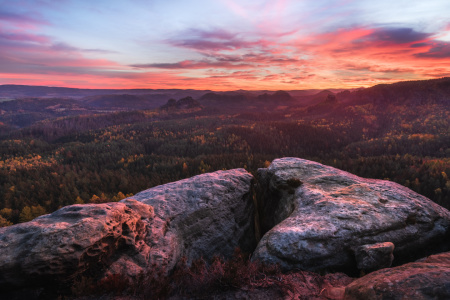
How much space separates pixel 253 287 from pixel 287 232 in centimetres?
426

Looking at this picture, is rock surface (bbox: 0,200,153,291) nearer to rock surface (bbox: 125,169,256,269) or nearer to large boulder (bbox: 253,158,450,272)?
rock surface (bbox: 125,169,256,269)

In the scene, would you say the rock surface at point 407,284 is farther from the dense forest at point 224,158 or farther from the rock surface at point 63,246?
the dense forest at point 224,158

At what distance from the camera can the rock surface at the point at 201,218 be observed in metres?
14.8

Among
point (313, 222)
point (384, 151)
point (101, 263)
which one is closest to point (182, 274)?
point (101, 263)

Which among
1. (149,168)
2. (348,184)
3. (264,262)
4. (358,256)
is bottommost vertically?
(149,168)

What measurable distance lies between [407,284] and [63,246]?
42.3ft

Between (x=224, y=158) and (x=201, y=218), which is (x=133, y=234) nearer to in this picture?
(x=201, y=218)

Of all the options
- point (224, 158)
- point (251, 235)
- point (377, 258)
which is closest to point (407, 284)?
point (377, 258)

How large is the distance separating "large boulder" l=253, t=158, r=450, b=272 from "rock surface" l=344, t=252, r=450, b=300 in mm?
3354

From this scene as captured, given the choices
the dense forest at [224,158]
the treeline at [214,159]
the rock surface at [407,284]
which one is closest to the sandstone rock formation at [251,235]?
the rock surface at [407,284]

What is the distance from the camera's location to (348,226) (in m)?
12.6

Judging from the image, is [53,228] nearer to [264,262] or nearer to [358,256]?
[264,262]

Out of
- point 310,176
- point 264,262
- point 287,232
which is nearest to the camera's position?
point 264,262

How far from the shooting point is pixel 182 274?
31.8 feet
